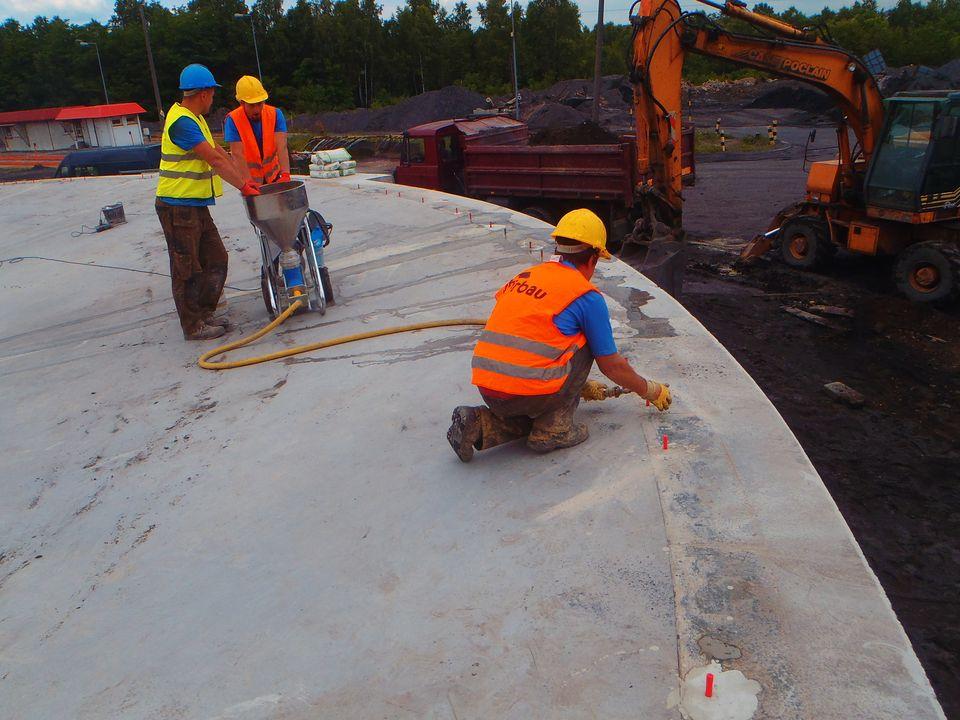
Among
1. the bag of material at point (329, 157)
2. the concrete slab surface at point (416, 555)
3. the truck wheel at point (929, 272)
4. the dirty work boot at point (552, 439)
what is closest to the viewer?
the concrete slab surface at point (416, 555)

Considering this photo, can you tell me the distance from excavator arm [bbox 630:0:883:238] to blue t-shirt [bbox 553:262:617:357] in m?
7.51

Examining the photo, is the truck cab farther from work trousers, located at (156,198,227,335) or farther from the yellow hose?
the yellow hose

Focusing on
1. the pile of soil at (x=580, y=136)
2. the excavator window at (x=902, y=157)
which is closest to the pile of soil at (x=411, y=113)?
the pile of soil at (x=580, y=136)

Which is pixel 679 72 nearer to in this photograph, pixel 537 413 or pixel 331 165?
pixel 331 165

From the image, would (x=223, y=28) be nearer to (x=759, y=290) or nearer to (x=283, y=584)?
(x=759, y=290)

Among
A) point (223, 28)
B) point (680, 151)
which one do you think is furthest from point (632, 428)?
point (223, 28)

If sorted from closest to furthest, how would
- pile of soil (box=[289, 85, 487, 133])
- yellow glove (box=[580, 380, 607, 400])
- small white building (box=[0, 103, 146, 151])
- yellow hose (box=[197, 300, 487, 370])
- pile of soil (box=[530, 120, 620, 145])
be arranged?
1. yellow glove (box=[580, 380, 607, 400])
2. yellow hose (box=[197, 300, 487, 370])
3. pile of soil (box=[530, 120, 620, 145])
4. small white building (box=[0, 103, 146, 151])
5. pile of soil (box=[289, 85, 487, 133])

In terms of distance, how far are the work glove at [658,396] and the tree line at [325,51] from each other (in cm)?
4650

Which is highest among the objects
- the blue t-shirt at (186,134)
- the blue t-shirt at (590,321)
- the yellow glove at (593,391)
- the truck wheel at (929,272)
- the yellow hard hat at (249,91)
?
the yellow hard hat at (249,91)

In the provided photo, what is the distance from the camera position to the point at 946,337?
27.6 ft

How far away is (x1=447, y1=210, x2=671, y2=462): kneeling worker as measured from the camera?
349cm

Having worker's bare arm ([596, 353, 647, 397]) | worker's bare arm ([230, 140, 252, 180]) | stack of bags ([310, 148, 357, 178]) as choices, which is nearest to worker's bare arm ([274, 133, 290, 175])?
worker's bare arm ([230, 140, 252, 180])

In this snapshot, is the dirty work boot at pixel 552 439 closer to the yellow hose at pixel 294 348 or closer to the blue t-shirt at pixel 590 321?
the blue t-shirt at pixel 590 321

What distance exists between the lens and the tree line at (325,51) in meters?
50.4
